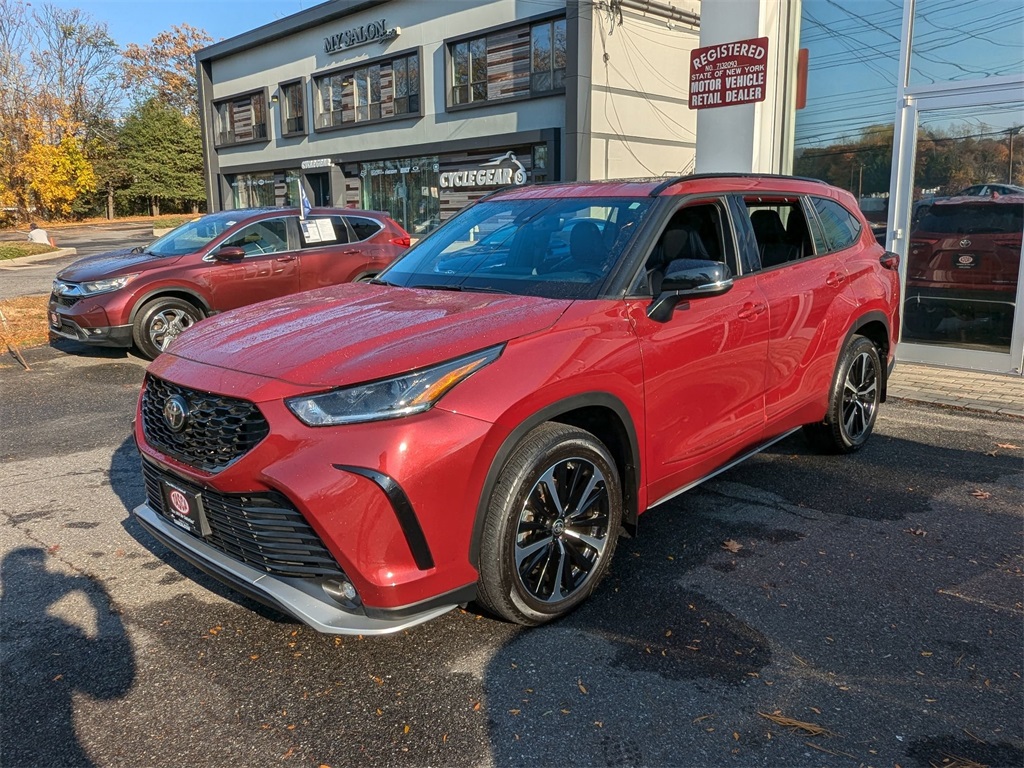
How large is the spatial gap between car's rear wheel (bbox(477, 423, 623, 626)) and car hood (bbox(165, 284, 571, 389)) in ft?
1.54

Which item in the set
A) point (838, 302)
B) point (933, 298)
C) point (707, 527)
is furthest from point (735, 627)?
point (933, 298)

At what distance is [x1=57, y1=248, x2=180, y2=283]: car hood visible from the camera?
29.0 ft

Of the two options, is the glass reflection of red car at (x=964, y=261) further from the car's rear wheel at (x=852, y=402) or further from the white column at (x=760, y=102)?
the car's rear wheel at (x=852, y=402)

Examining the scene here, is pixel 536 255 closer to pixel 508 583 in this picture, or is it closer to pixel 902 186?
pixel 508 583

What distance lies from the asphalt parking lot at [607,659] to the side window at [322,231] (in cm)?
580

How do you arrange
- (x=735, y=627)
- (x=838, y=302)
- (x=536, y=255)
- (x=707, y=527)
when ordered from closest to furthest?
1. (x=735, y=627)
2. (x=536, y=255)
3. (x=707, y=527)
4. (x=838, y=302)

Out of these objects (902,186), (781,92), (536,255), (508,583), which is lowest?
(508,583)

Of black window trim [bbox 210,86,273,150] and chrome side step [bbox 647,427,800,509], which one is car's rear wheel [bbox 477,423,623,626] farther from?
black window trim [bbox 210,86,273,150]

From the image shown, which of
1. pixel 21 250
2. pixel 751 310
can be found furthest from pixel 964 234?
pixel 21 250

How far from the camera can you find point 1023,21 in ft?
25.6

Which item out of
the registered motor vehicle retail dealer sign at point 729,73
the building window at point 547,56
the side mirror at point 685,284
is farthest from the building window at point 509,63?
the side mirror at point 685,284

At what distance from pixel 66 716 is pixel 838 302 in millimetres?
4523

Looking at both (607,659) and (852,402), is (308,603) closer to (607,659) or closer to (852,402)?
(607,659)

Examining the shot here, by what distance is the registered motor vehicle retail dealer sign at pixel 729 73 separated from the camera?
31.9ft
